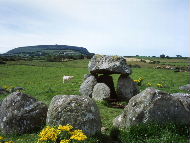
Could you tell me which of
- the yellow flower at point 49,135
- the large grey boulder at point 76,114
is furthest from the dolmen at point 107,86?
A: the yellow flower at point 49,135

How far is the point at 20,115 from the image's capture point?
1567cm

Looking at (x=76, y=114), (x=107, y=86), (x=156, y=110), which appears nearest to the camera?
(x=76, y=114)

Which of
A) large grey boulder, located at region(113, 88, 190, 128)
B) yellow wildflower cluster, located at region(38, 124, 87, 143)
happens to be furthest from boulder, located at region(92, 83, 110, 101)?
yellow wildflower cluster, located at region(38, 124, 87, 143)

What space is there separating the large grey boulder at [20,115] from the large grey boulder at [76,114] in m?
2.50

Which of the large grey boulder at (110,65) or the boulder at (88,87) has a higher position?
the large grey boulder at (110,65)

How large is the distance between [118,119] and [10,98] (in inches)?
257

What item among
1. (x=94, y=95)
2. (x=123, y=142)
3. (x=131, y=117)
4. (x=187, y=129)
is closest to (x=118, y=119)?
(x=131, y=117)

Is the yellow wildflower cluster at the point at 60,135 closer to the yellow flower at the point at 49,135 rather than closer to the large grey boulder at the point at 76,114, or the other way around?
the yellow flower at the point at 49,135

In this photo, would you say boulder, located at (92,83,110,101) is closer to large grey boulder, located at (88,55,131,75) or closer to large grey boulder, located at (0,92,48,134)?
large grey boulder, located at (88,55,131,75)

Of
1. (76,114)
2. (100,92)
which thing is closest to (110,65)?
(100,92)

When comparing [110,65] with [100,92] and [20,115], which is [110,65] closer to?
Result: [100,92]

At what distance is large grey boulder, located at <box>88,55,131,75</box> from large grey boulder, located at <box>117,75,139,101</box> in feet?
2.74

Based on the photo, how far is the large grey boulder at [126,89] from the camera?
25.6 metres

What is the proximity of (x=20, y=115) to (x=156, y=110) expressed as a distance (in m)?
7.71
